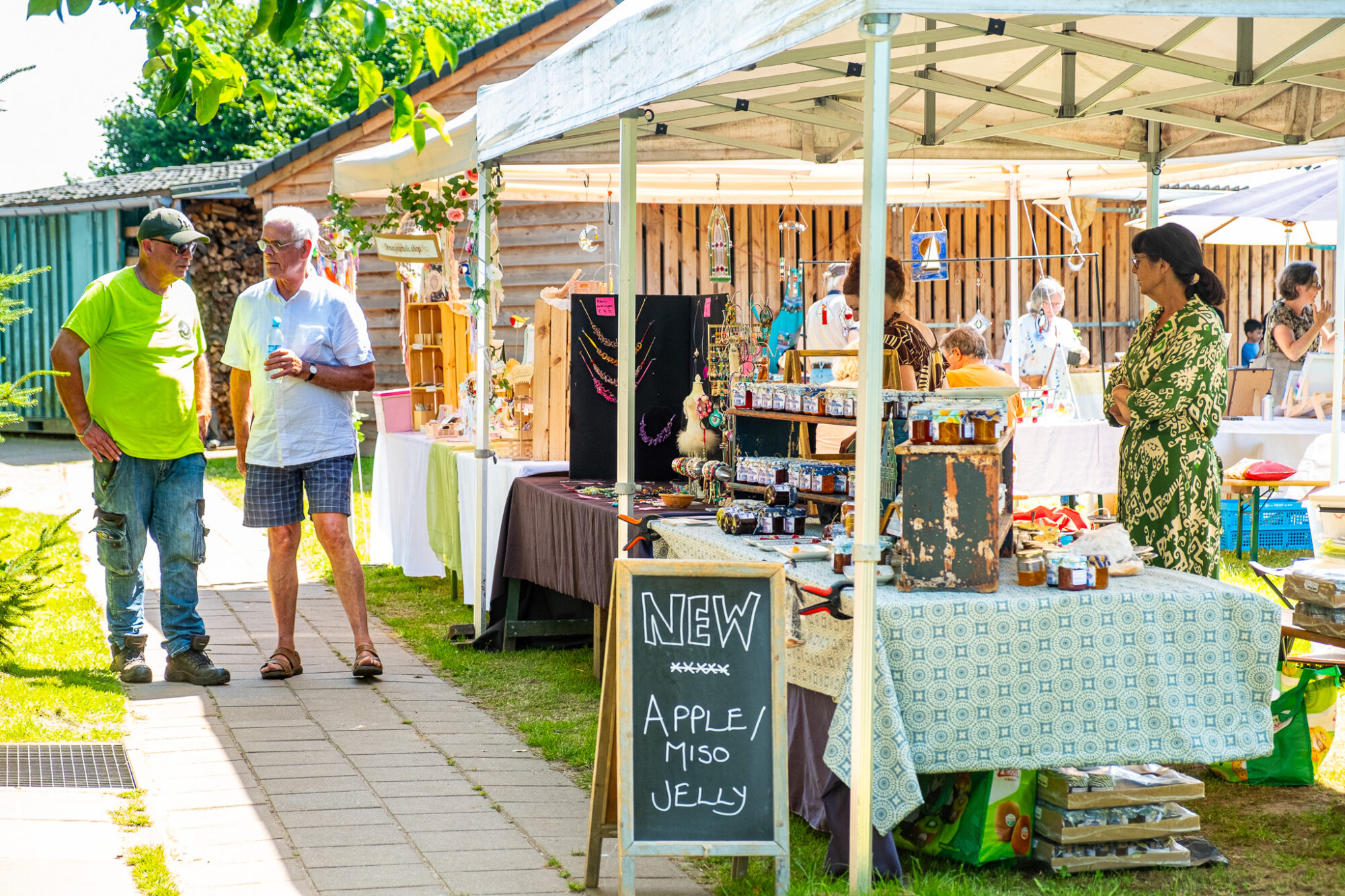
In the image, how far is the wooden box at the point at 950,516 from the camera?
10.4 ft

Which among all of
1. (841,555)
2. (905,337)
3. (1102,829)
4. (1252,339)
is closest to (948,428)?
(841,555)

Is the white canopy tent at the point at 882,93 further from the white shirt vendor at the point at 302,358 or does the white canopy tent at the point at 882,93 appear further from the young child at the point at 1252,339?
the young child at the point at 1252,339

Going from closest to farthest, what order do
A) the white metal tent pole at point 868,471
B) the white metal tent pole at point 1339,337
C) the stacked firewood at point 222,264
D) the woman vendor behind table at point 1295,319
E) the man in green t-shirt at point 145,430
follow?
the white metal tent pole at point 868,471
the man in green t-shirt at point 145,430
the white metal tent pole at point 1339,337
the woman vendor behind table at point 1295,319
the stacked firewood at point 222,264

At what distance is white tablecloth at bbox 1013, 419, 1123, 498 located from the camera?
775 cm

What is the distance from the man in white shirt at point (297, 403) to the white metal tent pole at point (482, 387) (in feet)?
2.35

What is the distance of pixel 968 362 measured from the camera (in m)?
7.09

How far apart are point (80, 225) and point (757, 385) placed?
52.2 feet

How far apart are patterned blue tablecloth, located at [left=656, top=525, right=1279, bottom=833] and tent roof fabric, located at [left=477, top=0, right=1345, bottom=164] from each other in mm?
1364

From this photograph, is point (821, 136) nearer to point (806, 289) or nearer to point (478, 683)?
point (478, 683)

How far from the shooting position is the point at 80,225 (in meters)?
17.7

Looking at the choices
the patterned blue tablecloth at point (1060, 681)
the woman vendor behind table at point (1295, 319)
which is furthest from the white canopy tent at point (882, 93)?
the woman vendor behind table at point (1295, 319)

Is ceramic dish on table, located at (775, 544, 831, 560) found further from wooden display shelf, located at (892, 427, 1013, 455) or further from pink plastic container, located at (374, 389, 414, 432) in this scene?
pink plastic container, located at (374, 389, 414, 432)

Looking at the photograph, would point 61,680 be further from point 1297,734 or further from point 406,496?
point 1297,734

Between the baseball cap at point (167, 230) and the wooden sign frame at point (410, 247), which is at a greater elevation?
the wooden sign frame at point (410, 247)
